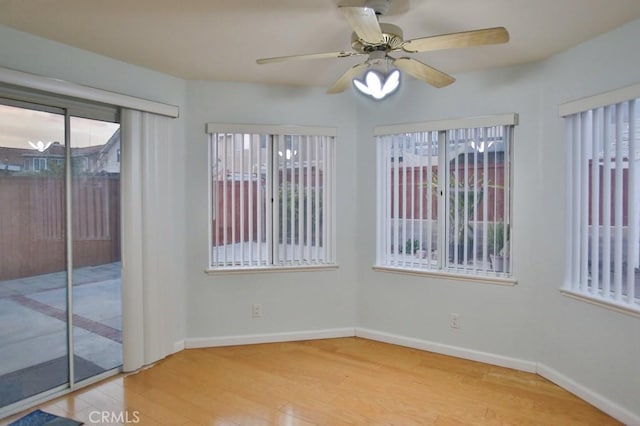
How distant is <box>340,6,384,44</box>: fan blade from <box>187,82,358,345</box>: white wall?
168 centimetres

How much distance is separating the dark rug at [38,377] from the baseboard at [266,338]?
0.84 metres

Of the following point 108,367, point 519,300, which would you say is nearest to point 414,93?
point 519,300

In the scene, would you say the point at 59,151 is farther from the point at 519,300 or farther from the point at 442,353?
the point at 519,300

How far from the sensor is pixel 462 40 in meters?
1.84

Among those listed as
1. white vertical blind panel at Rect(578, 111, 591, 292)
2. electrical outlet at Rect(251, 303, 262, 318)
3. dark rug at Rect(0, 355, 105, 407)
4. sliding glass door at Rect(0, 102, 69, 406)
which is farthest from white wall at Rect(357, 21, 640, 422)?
sliding glass door at Rect(0, 102, 69, 406)

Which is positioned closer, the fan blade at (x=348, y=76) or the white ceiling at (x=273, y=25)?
the white ceiling at (x=273, y=25)

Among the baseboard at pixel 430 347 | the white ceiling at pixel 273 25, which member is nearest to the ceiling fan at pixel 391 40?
the white ceiling at pixel 273 25

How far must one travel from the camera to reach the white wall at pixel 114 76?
2354mm

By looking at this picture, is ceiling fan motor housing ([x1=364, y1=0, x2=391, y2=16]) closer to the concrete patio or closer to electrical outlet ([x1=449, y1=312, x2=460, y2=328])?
electrical outlet ([x1=449, y1=312, x2=460, y2=328])

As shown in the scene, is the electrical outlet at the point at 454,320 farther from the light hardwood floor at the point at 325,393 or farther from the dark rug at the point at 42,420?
the dark rug at the point at 42,420

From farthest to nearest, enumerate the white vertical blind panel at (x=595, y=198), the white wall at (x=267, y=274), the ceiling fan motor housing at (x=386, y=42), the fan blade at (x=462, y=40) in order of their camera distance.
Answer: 1. the white wall at (x=267, y=274)
2. the white vertical blind panel at (x=595, y=198)
3. the ceiling fan motor housing at (x=386, y=42)
4. the fan blade at (x=462, y=40)

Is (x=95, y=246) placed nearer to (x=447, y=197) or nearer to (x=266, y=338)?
(x=266, y=338)

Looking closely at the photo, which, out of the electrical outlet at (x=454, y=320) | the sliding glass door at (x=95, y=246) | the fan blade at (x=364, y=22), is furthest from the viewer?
the electrical outlet at (x=454, y=320)

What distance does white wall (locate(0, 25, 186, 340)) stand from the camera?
2354 mm
